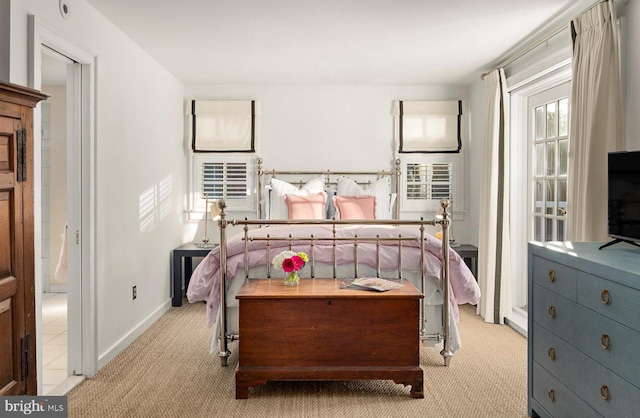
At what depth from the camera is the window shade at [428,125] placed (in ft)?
19.3

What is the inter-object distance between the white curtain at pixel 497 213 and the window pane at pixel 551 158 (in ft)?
1.18

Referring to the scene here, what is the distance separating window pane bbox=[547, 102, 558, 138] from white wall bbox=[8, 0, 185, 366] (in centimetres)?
330

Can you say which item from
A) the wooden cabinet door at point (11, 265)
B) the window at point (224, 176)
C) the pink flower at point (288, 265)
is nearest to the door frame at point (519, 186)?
the pink flower at point (288, 265)

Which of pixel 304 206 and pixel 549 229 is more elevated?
pixel 304 206

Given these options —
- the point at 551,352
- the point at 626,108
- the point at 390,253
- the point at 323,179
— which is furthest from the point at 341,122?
the point at 551,352

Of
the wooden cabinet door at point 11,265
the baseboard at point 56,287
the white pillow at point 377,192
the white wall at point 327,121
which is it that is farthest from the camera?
the baseboard at point 56,287

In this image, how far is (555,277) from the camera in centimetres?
249

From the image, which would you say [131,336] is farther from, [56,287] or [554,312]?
[554,312]

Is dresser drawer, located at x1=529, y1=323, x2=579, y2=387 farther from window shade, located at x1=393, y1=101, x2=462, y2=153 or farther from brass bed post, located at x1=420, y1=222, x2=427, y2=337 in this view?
window shade, located at x1=393, y1=101, x2=462, y2=153

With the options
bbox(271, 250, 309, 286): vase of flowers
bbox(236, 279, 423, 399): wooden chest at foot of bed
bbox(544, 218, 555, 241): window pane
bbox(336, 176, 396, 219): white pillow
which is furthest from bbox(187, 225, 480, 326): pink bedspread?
bbox(336, 176, 396, 219): white pillow

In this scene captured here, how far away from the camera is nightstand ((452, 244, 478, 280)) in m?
5.32

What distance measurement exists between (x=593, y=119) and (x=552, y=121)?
1299mm

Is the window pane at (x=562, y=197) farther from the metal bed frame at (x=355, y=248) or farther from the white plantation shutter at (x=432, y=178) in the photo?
the white plantation shutter at (x=432, y=178)

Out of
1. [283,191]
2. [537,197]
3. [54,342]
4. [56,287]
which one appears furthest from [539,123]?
[56,287]
